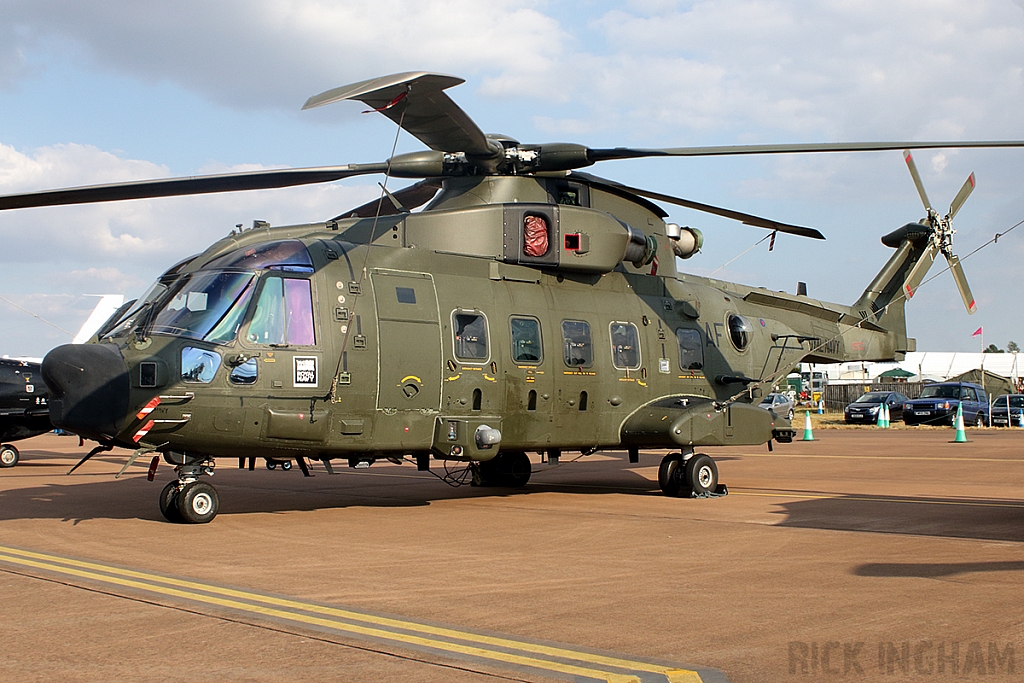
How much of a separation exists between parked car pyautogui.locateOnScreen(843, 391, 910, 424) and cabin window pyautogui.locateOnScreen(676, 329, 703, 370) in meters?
24.2

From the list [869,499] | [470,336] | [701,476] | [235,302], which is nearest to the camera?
[235,302]

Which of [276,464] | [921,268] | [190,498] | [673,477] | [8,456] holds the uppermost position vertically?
[921,268]

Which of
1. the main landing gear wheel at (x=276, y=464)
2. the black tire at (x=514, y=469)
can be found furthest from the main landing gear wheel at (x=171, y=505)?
the black tire at (x=514, y=469)

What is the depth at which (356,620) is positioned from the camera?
6.10 meters

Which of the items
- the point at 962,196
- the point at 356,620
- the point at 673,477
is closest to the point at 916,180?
the point at 962,196

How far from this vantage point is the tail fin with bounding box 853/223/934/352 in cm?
1847

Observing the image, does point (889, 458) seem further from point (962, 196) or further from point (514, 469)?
point (514, 469)

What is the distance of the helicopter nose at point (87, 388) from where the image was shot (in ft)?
32.3

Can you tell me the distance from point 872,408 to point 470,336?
29.8 m

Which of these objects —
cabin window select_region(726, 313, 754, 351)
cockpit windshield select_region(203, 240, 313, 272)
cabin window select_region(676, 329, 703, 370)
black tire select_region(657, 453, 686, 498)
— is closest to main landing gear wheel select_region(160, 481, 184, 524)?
cockpit windshield select_region(203, 240, 313, 272)

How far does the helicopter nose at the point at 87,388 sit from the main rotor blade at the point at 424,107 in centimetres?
382

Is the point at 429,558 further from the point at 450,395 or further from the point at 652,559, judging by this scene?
the point at 450,395

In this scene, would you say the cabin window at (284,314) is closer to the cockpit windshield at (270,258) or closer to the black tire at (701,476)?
the cockpit windshield at (270,258)

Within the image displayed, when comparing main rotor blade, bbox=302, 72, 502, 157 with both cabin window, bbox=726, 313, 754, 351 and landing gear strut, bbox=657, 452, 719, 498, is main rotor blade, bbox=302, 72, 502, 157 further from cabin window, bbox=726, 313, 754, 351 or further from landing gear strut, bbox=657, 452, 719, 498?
cabin window, bbox=726, 313, 754, 351
